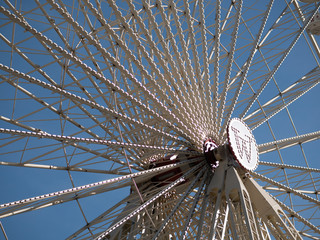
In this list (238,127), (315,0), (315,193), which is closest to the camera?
(238,127)

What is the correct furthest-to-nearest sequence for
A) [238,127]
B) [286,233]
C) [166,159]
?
1. [166,159]
2. [238,127]
3. [286,233]

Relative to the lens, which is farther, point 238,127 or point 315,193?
point 315,193

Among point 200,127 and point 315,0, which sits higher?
point 315,0

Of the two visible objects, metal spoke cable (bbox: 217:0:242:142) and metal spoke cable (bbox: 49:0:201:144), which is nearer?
metal spoke cable (bbox: 49:0:201:144)

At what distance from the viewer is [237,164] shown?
19.1 m

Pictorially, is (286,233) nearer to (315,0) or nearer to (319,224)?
(319,224)

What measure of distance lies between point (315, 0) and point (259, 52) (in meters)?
4.25

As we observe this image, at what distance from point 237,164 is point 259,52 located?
9.29 m

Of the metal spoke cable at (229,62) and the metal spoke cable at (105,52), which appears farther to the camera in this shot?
the metal spoke cable at (229,62)

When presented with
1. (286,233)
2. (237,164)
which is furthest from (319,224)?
(237,164)

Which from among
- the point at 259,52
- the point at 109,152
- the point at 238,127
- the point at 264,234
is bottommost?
the point at 264,234

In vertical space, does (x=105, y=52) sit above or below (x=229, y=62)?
above

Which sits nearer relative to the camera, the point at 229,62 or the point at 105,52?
the point at 105,52

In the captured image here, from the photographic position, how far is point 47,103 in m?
20.3
